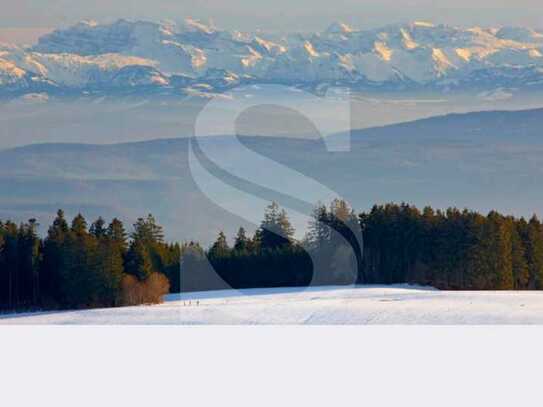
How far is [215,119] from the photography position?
191 meters

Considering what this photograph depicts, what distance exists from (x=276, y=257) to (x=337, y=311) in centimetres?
1100

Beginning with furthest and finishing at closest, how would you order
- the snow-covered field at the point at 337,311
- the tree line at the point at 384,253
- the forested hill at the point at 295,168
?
the forested hill at the point at 295,168 < the tree line at the point at 384,253 < the snow-covered field at the point at 337,311

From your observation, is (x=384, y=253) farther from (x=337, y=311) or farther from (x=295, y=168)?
(x=295, y=168)

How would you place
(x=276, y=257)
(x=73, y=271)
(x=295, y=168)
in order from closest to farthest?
(x=73, y=271) → (x=276, y=257) → (x=295, y=168)

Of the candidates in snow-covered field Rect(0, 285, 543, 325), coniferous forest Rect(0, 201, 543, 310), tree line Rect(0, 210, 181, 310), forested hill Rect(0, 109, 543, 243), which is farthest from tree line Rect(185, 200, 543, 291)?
forested hill Rect(0, 109, 543, 243)

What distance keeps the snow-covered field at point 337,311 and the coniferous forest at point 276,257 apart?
156 cm

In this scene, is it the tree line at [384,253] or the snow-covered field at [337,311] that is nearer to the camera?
the snow-covered field at [337,311]

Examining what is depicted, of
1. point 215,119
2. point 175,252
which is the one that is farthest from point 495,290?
point 215,119

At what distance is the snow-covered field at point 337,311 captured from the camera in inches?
1264

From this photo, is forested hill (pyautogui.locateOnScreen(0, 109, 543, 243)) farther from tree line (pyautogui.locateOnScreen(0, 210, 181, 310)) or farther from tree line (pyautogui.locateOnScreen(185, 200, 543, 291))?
tree line (pyautogui.locateOnScreen(0, 210, 181, 310))

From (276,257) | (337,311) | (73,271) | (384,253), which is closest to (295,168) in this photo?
(276,257)

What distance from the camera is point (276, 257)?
44438 mm

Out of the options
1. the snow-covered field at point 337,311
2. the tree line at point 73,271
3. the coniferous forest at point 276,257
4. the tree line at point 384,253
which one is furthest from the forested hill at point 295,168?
the snow-covered field at point 337,311

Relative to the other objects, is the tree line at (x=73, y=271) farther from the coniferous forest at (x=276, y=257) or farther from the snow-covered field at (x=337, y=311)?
the snow-covered field at (x=337, y=311)
